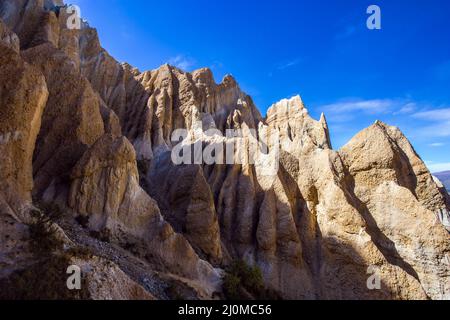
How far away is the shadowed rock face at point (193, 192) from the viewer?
14.3m

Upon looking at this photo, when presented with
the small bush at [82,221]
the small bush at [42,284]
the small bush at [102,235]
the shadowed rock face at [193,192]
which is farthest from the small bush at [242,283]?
the small bush at [42,284]

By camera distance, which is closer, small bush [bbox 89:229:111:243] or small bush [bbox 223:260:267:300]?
small bush [bbox 89:229:111:243]

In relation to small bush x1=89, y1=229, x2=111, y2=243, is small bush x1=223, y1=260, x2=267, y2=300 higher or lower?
lower

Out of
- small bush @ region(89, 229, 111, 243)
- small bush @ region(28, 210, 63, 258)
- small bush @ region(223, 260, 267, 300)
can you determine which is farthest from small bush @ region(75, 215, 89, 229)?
small bush @ region(223, 260, 267, 300)

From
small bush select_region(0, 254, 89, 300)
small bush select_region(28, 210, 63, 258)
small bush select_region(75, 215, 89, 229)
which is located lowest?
small bush select_region(0, 254, 89, 300)

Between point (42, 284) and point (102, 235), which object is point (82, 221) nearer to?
point (102, 235)

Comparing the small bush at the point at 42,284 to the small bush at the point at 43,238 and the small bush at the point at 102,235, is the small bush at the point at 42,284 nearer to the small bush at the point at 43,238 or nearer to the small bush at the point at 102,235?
the small bush at the point at 43,238

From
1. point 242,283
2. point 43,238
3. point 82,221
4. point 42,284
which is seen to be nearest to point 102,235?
point 82,221

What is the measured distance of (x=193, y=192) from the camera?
24234 mm

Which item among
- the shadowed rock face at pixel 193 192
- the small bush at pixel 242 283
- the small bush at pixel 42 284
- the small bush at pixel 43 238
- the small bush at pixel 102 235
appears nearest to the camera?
the small bush at pixel 42 284

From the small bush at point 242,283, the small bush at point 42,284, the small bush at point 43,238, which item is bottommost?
the small bush at point 242,283

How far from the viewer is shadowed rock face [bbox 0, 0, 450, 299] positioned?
14.3 m

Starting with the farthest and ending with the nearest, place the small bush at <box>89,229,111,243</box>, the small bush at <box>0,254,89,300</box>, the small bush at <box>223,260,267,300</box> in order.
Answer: the small bush at <box>223,260,267,300</box> < the small bush at <box>89,229,111,243</box> < the small bush at <box>0,254,89,300</box>

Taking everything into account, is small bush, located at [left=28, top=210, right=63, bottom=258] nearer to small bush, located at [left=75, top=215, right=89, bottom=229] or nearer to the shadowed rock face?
the shadowed rock face
